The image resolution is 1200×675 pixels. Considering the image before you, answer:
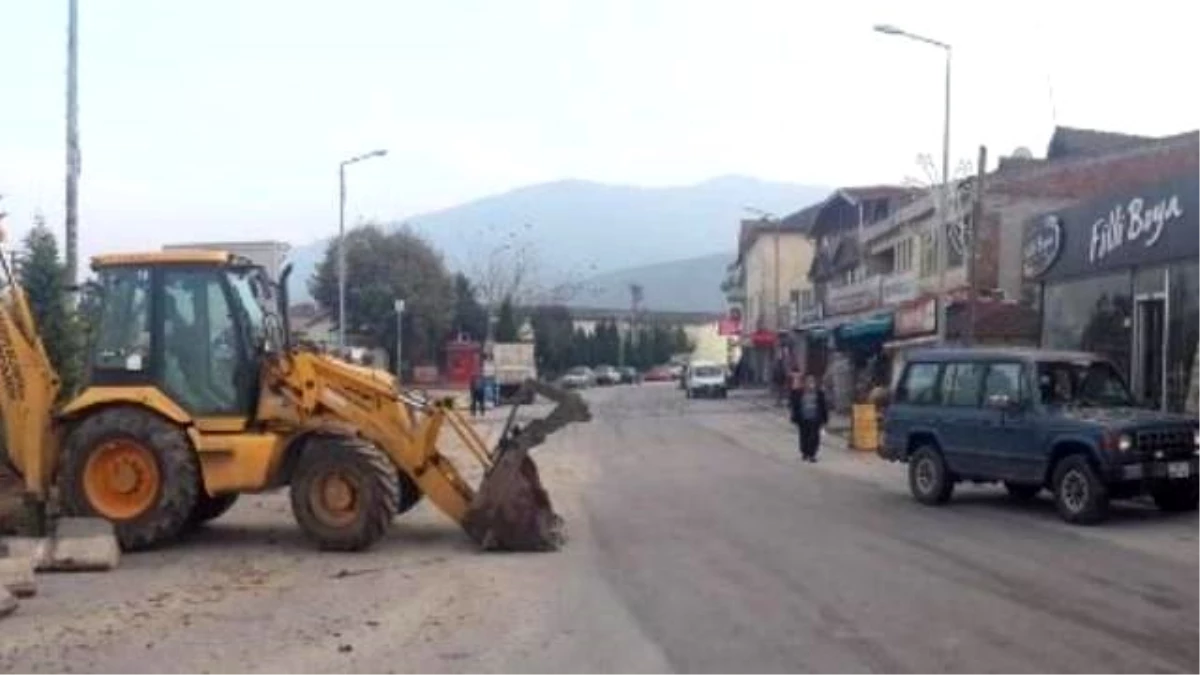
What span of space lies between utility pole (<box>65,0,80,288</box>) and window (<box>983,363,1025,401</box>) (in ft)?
44.6

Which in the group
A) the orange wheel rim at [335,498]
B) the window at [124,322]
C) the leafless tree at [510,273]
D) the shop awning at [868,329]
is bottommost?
the orange wheel rim at [335,498]

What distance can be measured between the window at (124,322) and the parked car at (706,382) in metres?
58.9

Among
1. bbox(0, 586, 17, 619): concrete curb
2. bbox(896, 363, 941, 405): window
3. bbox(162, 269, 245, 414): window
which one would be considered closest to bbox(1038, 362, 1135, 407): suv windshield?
bbox(896, 363, 941, 405): window

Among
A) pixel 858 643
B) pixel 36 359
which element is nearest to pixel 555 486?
pixel 36 359

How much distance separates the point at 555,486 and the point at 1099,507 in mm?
8754

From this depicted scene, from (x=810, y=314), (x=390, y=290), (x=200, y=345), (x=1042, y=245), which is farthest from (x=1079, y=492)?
(x=390, y=290)

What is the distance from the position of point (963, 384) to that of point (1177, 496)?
3.00 metres

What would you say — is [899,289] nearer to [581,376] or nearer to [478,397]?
[478,397]

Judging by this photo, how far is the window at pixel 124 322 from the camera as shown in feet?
52.0

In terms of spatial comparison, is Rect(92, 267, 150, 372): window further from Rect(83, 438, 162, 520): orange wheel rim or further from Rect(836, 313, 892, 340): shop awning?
Rect(836, 313, 892, 340): shop awning

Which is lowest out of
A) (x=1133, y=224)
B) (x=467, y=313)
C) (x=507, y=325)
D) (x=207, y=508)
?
(x=207, y=508)

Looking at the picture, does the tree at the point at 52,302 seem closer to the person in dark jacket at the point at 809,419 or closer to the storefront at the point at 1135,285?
the person in dark jacket at the point at 809,419

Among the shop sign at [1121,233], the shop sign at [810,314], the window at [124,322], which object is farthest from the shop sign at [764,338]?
the window at [124,322]

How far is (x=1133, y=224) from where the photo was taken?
1031 inches
